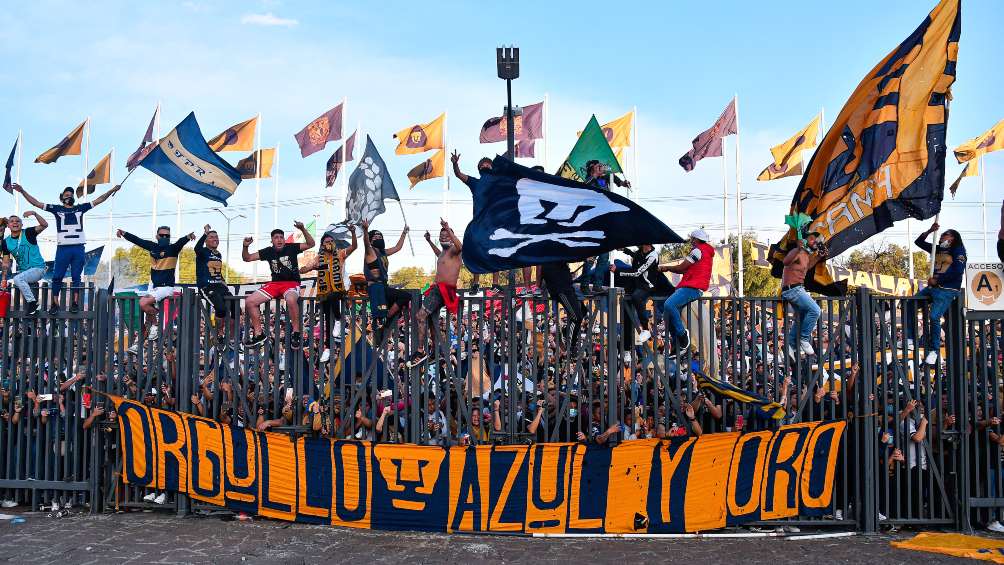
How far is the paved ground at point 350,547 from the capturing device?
8.27 m

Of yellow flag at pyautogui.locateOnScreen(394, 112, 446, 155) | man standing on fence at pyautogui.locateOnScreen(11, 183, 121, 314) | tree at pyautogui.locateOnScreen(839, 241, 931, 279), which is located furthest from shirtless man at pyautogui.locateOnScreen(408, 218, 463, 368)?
tree at pyautogui.locateOnScreen(839, 241, 931, 279)

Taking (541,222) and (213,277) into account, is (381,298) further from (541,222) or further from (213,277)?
(213,277)

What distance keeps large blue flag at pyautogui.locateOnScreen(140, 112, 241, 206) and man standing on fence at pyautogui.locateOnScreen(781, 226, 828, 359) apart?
8702 millimetres

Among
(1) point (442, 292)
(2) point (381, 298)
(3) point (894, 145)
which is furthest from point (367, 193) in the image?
(3) point (894, 145)

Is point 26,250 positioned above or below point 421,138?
below

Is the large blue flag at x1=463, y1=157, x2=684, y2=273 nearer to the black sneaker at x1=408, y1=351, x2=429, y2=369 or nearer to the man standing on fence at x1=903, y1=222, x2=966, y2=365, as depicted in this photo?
the black sneaker at x1=408, y1=351, x2=429, y2=369

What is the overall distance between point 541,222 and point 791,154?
24.7 m

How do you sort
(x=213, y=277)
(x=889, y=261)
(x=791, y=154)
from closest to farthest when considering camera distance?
(x=213, y=277), (x=791, y=154), (x=889, y=261)

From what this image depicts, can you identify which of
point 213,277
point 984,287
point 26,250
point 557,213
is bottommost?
point 984,287

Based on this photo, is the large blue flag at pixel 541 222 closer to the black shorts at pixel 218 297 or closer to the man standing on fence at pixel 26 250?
the black shorts at pixel 218 297

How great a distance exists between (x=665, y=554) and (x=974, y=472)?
14.4ft

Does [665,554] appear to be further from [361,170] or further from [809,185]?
[361,170]

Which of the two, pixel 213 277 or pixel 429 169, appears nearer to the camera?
pixel 213 277

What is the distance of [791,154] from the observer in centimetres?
3117
